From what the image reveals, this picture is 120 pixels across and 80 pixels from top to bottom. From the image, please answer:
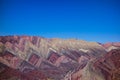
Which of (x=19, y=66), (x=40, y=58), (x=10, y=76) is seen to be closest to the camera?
(x=10, y=76)

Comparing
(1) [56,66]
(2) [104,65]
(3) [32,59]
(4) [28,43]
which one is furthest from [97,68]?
(4) [28,43]

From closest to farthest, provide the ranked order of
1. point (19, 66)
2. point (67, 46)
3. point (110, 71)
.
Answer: point (110, 71) < point (19, 66) < point (67, 46)

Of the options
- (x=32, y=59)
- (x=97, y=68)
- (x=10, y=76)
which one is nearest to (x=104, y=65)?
(x=97, y=68)

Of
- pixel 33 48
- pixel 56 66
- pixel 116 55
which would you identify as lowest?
pixel 116 55

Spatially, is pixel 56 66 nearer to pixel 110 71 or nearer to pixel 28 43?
pixel 28 43

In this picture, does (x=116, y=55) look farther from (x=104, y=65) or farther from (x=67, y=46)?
(x=67, y=46)

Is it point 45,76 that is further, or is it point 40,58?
point 40,58

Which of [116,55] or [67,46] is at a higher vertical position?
[67,46]
